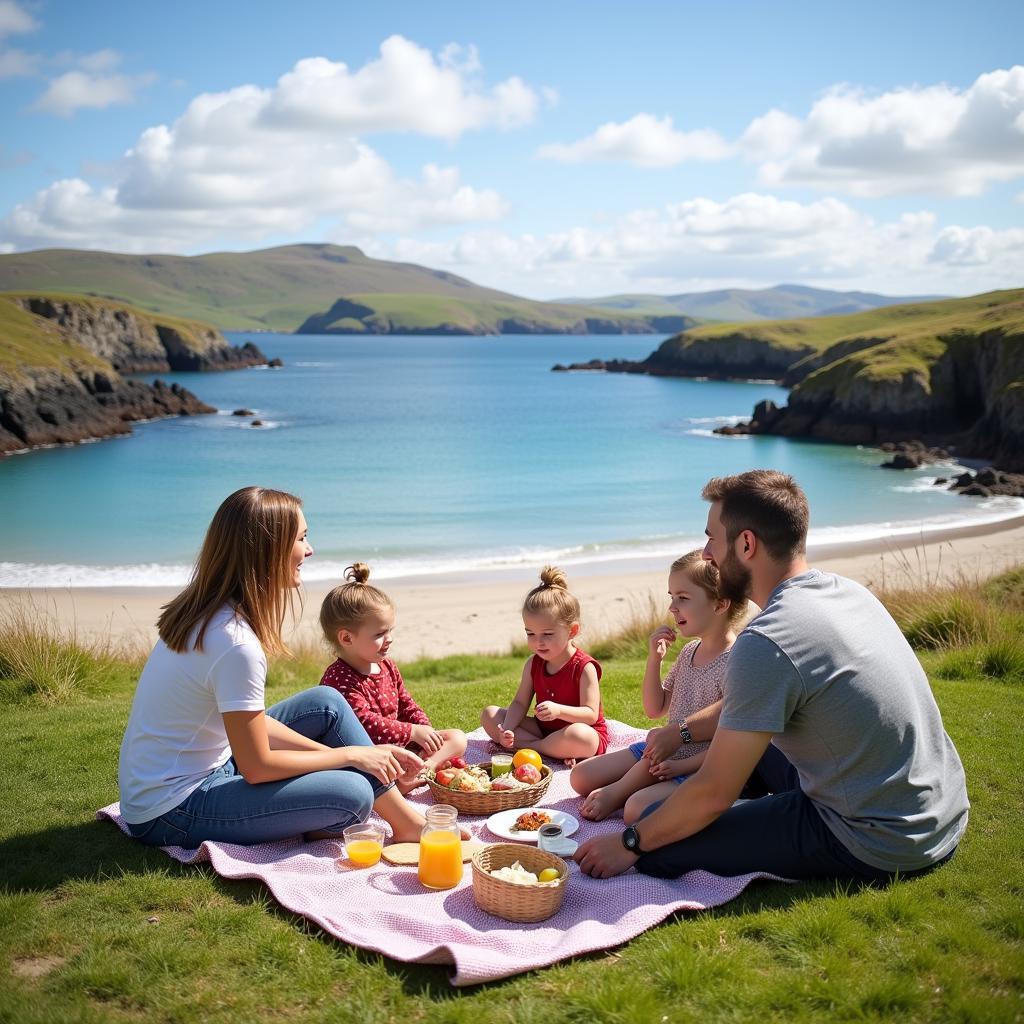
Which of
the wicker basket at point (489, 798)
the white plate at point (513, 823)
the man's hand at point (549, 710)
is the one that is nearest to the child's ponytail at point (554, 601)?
the man's hand at point (549, 710)

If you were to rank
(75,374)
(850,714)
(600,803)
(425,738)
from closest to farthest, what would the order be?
1. (850,714)
2. (600,803)
3. (425,738)
4. (75,374)

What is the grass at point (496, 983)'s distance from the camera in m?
3.31

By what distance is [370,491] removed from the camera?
34.2 meters

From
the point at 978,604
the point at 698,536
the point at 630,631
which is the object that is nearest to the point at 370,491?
the point at 698,536

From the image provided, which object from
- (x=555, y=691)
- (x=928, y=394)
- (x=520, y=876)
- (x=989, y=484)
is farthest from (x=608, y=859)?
(x=928, y=394)

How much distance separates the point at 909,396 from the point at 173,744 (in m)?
47.9

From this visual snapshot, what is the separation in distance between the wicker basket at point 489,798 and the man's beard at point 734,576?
5.85 ft

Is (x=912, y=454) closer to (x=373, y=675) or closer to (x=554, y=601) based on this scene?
(x=554, y=601)

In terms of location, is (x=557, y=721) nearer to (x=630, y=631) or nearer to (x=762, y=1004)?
(x=762, y=1004)

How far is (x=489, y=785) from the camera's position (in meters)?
5.46

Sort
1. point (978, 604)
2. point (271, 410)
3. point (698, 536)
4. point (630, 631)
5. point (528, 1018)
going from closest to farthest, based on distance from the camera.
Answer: point (528, 1018), point (978, 604), point (630, 631), point (698, 536), point (271, 410)

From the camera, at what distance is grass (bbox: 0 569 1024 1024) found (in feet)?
10.9

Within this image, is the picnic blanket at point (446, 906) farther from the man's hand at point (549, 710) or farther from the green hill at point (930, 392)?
the green hill at point (930, 392)

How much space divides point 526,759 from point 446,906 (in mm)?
1566
